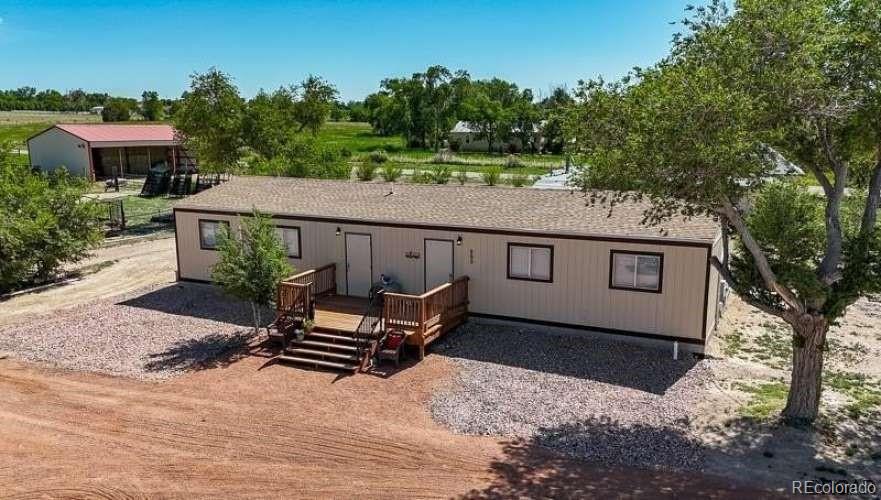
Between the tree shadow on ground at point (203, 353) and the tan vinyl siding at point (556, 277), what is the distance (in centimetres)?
312

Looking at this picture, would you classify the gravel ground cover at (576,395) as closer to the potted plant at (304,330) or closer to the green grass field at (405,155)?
the potted plant at (304,330)

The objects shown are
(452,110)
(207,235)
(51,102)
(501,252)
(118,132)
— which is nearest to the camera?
(501,252)

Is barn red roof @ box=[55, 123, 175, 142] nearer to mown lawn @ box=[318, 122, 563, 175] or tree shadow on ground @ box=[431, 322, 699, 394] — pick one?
mown lawn @ box=[318, 122, 563, 175]

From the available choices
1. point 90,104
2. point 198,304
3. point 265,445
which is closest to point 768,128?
point 265,445

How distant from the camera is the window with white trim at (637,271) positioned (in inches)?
576

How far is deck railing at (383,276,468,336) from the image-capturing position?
572 inches

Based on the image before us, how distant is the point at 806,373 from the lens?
37.0 feet

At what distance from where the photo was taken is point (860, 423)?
1135 cm

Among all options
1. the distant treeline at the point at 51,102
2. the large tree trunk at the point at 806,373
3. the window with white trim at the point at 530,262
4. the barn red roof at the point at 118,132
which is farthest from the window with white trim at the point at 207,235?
the distant treeline at the point at 51,102

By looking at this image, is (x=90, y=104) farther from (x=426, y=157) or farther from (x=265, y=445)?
(x=265, y=445)

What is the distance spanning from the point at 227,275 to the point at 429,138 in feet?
231

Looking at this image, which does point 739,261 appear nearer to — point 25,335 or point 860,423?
point 860,423

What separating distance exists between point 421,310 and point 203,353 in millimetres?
5117

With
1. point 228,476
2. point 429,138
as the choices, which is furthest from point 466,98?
point 228,476
